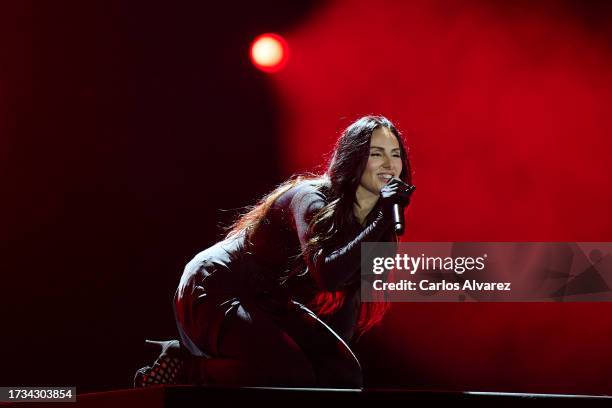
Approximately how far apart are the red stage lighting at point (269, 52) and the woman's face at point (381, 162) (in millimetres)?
978

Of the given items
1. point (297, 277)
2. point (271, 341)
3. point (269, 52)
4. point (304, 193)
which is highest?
point (269, 52)

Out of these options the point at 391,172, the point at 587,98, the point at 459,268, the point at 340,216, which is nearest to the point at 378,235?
the point at 340,216

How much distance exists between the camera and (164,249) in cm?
292

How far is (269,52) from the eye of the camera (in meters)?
3.03

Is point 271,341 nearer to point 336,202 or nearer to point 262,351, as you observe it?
point 262,351

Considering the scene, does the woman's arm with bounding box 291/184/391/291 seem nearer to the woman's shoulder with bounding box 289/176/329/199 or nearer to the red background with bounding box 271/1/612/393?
the woman's shoulder with bounding box 289/176/329/199

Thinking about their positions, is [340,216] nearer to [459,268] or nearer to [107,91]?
[459,268]

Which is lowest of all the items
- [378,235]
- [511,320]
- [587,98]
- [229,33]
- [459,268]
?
[511,320]

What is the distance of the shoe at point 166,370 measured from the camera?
2125 millimetres

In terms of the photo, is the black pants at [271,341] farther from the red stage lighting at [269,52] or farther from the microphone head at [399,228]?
the red stage lighting at [269,52]

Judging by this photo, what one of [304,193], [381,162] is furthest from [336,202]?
[381,162]

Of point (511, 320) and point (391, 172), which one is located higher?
point (391, 172)

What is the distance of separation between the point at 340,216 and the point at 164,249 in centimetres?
114

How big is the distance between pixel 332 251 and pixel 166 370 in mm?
663
